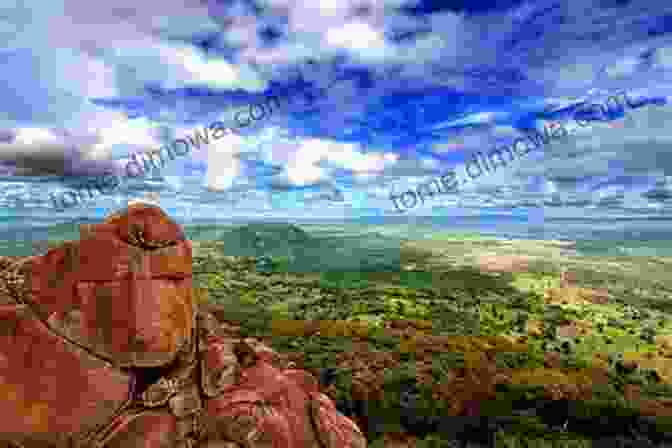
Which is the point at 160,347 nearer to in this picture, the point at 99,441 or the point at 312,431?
the point at 99,441

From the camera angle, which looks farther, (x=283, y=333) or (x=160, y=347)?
(x=283, y=333)

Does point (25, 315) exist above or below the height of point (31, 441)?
above

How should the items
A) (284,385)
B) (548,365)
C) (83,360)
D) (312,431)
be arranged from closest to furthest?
(83,360)
(312,431)
(284,385)
(548,365)

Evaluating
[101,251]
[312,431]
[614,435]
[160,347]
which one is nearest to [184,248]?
[101,251]

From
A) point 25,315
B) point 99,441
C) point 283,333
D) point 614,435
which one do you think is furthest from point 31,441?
point 283,333

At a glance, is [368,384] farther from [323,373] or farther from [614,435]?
[614,435]

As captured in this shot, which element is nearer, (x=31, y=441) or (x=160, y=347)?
(x=31, y=441)

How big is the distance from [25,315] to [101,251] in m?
4.24

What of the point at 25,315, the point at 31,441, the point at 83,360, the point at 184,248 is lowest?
the point at 31,441

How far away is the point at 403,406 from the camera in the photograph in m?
39.2

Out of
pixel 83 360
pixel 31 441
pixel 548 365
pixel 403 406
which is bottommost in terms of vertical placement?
pixel 548 365

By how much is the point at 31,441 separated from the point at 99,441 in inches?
111

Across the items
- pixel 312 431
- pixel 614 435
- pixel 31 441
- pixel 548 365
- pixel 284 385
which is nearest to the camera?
pixel 31 441

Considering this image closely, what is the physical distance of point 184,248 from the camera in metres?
21.0
